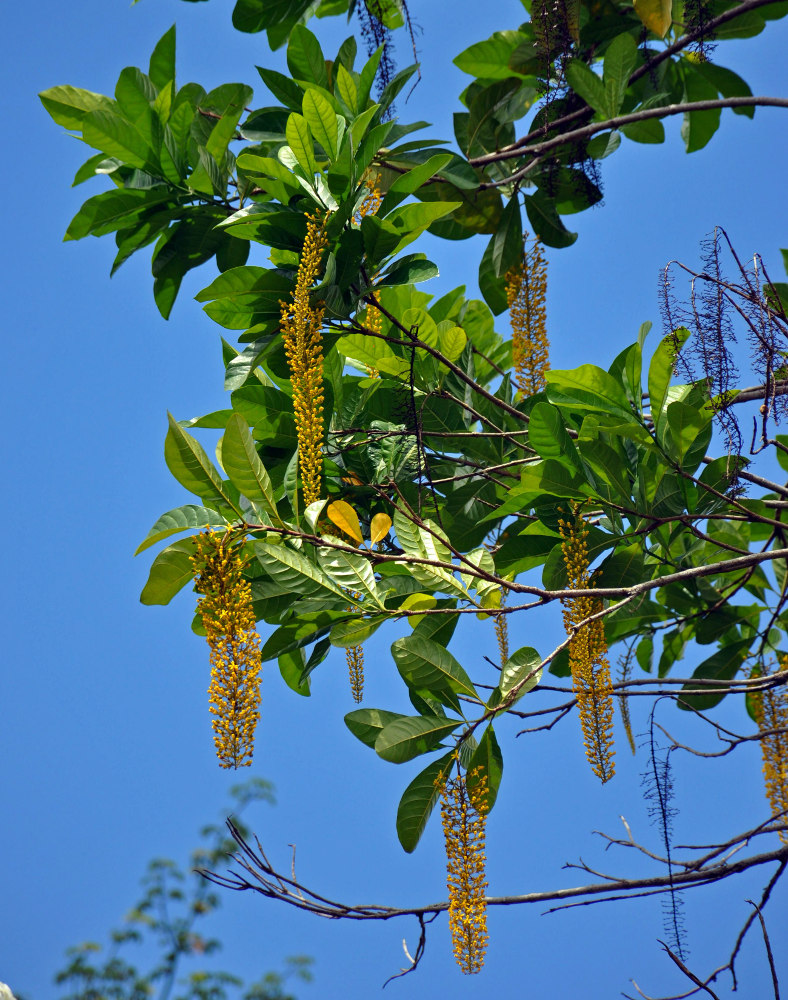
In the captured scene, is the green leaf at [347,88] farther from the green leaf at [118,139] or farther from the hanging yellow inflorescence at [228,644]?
the hanging yellow inflorescence at [228,644]

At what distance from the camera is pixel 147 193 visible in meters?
2.26

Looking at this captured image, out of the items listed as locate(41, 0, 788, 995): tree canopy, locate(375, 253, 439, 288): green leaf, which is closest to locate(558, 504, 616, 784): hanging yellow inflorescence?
locate(41, 0, 788, 995): tree canopy

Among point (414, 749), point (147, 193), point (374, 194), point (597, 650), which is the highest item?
point (147, 193)

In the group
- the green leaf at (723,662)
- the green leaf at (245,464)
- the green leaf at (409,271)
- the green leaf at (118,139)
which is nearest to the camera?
the green leaf at (245,464)

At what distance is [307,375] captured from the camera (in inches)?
58.1

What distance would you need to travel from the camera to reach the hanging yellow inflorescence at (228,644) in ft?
4.18

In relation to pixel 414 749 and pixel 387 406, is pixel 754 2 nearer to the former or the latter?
pixel 387 406

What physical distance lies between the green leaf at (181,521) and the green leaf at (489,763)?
0.65 meters

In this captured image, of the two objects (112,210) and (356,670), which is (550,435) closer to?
(356,670)

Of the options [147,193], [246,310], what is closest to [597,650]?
[246,310]

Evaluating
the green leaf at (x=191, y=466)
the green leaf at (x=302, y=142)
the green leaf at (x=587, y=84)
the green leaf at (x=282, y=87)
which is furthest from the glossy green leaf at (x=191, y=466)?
the green leaf at (x=587, y=84)

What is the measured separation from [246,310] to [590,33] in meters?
1.60

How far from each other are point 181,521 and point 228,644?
37cm

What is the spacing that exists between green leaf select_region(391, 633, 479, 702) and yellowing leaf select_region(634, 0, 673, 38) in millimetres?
1762
